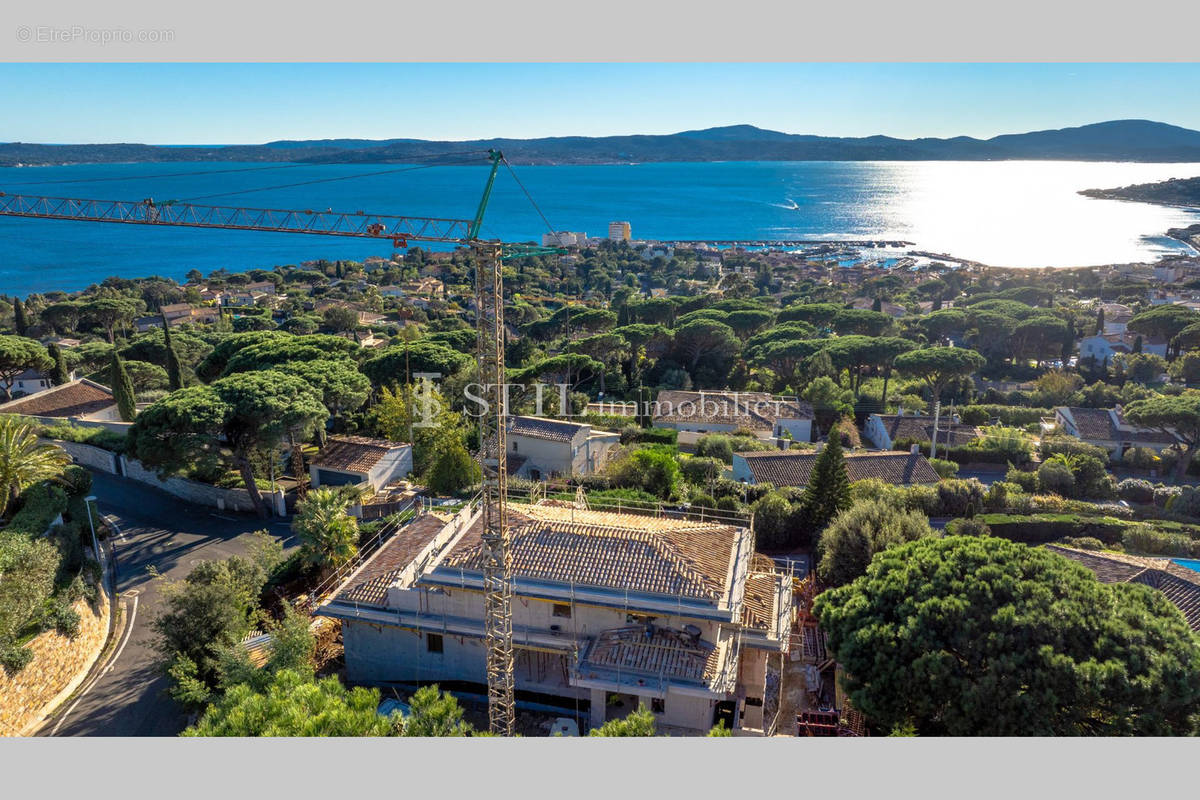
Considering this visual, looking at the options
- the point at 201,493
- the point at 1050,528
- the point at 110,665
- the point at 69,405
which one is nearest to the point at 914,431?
the point at 1050,528

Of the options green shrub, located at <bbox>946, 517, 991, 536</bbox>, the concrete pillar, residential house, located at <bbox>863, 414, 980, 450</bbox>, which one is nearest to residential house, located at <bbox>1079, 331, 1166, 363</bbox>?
residential house, located at <bbox>863, 414, 980, 450</bbox>

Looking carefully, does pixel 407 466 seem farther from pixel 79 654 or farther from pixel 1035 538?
pixel 1035 538

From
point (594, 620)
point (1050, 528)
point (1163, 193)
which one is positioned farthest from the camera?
point (1163, 193)

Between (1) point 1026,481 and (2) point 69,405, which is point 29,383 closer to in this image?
(2) point 69,405

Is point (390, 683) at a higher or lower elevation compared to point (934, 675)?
lower

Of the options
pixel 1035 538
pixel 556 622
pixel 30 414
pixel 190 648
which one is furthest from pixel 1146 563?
pixel 30 414

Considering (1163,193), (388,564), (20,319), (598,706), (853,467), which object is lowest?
(853,467)

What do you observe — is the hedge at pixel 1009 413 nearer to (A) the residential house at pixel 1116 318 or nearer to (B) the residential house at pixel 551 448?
(B) the residential house at pixel 551 448
